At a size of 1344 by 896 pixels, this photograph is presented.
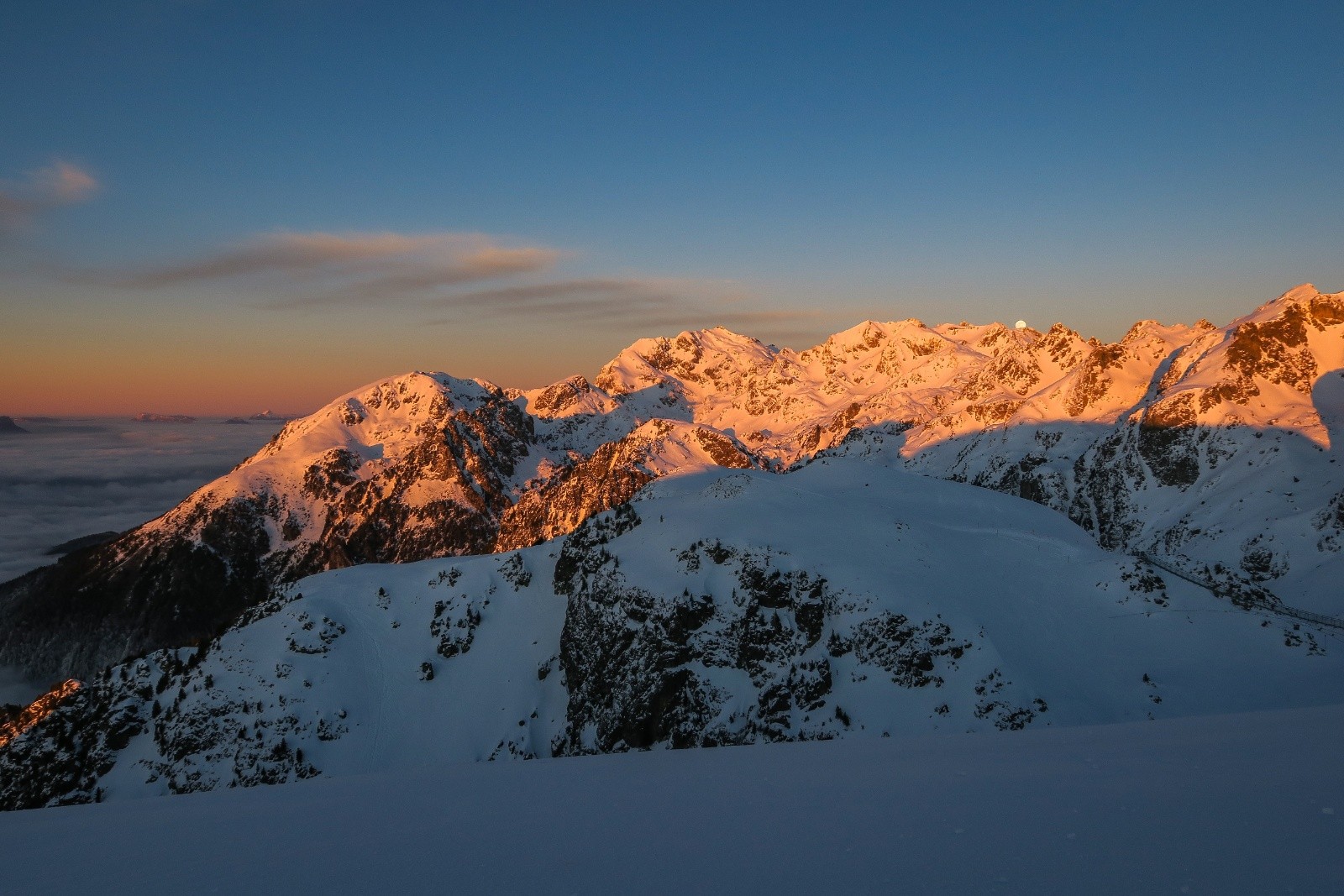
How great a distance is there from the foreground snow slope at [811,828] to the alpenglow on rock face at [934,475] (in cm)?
3458

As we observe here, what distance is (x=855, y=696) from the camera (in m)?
35.2

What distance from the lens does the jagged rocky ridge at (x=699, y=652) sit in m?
32.8

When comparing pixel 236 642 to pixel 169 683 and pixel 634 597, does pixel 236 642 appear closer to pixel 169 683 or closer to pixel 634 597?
pixel 169 683

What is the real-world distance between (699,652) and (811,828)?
3120cm

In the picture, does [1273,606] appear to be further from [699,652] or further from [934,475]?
[934,475]

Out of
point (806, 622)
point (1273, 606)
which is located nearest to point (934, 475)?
point (1273, 606)

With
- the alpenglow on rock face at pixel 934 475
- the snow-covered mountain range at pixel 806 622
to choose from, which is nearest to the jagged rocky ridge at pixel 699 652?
the snow-covered mountain range at pixel 806 622

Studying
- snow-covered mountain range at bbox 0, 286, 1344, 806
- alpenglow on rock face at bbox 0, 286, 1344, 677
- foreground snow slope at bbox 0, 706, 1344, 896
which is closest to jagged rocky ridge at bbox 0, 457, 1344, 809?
snow-covered mountain range at bbox 0, 286, 1344, 806

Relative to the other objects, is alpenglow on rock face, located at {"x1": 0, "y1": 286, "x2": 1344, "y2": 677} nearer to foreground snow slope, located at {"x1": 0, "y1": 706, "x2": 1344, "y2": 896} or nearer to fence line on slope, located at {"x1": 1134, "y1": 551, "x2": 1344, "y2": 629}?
fence line on slope, located at {"x1": 1134, "y1": 551, "x2": 1344, "y2": 629}

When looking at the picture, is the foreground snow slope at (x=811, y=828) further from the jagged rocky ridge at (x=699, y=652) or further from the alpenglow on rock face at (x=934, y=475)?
the alpenglow on rock face at (x=934, y=475)

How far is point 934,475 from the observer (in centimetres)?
13625

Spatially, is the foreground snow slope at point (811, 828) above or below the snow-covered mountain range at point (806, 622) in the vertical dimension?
above

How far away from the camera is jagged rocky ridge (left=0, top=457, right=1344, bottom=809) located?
32.8 metres

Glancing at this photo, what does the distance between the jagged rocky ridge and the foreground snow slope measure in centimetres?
2206
